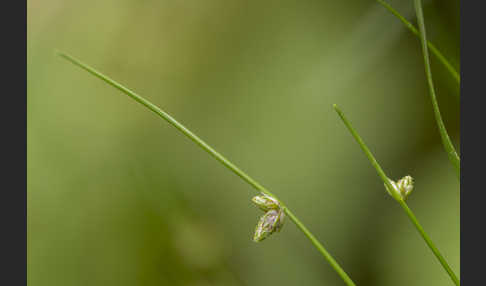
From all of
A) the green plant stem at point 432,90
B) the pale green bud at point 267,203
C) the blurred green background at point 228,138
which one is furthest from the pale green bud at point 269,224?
the blurred green background at point 228,138

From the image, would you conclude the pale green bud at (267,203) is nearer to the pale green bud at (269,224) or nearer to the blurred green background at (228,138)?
the pale green bud at (269,224)

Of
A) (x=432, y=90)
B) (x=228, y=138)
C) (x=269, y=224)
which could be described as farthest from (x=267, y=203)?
(x=228, y=138)

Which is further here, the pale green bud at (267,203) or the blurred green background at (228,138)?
the blurred green background at (228,138)

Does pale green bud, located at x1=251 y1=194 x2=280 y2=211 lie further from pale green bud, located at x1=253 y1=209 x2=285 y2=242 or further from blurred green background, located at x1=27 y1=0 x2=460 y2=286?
blurred green background, located at x1=27 y1=0 x2=460 y2=286

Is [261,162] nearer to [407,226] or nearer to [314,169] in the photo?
[314,169]

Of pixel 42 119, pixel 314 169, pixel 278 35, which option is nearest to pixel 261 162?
pixel 314 169

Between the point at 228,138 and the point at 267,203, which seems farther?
the point at 228,138

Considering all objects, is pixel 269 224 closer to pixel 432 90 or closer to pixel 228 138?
pixel 432 90

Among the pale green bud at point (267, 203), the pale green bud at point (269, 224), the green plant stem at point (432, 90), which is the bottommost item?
the pale green bud at point (269, 224)
